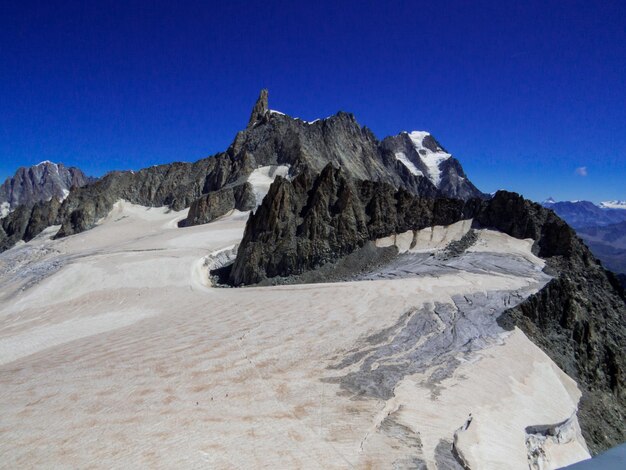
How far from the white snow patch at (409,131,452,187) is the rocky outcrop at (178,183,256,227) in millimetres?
84680

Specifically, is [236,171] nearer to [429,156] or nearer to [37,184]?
[429,156]

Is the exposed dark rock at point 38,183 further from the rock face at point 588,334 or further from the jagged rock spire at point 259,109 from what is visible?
the rock face at point 588,334

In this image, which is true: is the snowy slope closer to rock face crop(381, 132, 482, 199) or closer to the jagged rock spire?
the jagged rock spire

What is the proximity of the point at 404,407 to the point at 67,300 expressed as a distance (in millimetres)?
21517

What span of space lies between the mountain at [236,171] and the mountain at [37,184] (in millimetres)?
84815

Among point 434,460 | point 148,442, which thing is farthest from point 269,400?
point 434,460

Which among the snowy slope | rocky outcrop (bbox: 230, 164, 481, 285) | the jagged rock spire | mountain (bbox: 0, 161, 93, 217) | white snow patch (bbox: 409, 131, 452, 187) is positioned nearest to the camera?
the snowy slope

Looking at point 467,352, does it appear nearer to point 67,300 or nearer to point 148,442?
point 148,442

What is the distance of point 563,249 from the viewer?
82.3 ft

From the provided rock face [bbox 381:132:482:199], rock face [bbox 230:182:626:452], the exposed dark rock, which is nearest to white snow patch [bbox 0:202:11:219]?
the exposed dark rock

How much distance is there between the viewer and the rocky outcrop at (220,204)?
60.1 m

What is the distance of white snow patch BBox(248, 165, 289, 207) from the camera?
218 feet

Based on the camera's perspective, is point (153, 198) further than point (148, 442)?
Yes

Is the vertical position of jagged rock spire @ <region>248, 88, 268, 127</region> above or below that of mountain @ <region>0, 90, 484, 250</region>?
above
